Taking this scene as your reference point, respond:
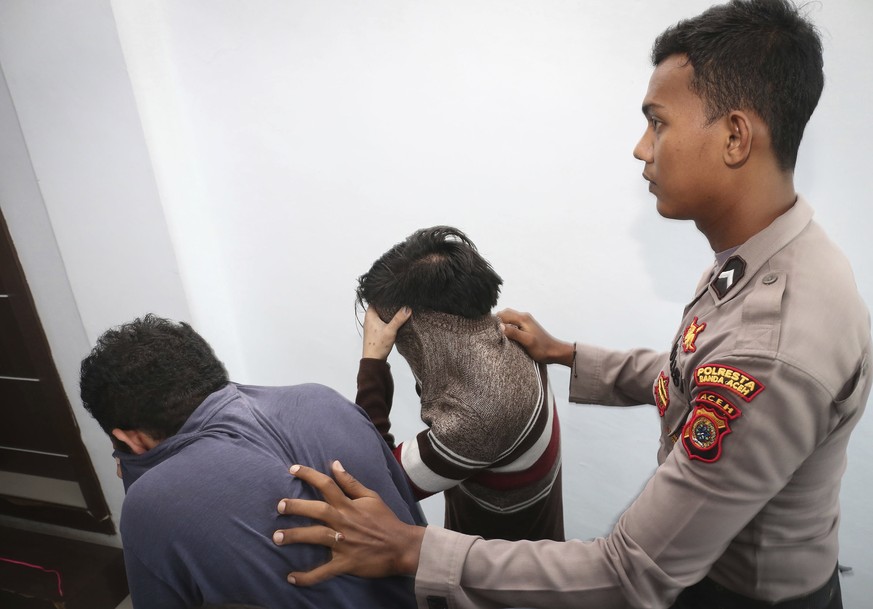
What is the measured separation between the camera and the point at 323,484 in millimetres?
811

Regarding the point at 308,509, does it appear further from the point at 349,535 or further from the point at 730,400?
the point at 730,400

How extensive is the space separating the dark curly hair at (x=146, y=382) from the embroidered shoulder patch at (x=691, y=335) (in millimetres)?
777

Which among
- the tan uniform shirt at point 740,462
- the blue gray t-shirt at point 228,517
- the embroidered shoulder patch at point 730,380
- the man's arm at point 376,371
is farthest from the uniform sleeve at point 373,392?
the embroidered shoulder patch at point 730,380

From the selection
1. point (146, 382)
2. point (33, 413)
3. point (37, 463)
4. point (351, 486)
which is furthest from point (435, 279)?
point (37, 463)

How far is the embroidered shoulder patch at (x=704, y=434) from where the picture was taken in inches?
26.6

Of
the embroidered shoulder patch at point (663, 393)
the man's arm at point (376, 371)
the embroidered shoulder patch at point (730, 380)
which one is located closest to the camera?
the embroidered shoulder patch at point (730, 380)

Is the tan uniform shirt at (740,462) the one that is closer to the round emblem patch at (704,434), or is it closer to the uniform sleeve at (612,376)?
the round emblem patch at (704,434)

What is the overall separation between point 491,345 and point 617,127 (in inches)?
26.8

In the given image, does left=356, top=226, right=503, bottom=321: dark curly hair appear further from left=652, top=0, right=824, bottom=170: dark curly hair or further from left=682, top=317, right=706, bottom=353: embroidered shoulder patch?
left=652, top=0, right=824, bottom=170: dark curly hair

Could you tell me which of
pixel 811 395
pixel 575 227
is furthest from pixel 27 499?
pixel 811 395

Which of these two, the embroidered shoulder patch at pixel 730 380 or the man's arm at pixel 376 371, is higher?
the embroidered shoulder patch at pixel 730 380

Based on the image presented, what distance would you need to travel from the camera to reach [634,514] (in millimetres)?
742

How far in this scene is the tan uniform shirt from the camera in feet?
2.16

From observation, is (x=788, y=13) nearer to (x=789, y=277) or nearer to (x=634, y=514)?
→ (x=789, y=277)
